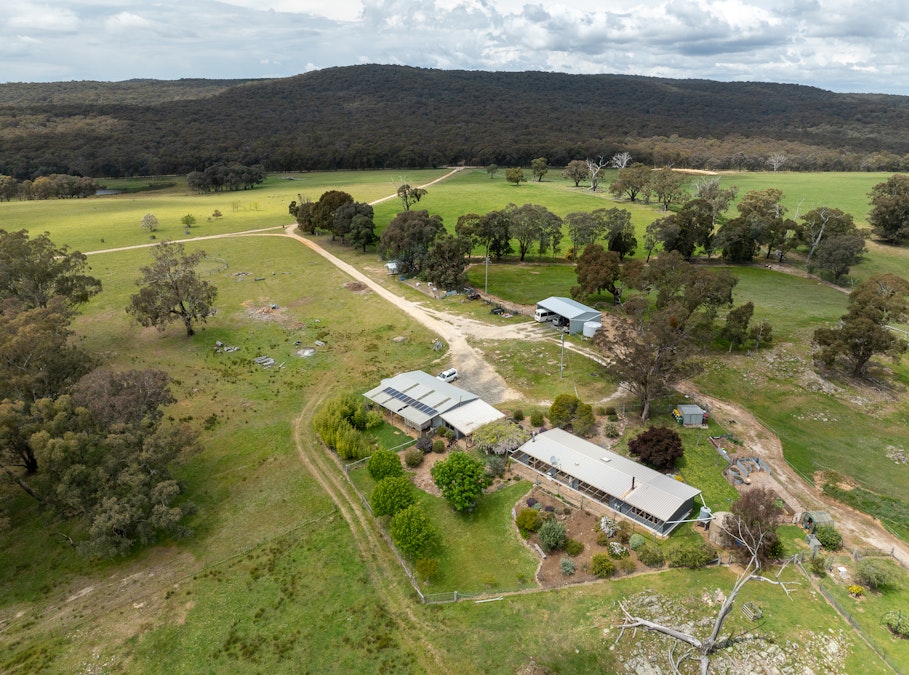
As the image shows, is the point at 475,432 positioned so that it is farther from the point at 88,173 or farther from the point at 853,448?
the point at 88,173

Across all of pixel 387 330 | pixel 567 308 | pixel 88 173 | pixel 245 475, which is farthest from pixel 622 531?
pixel 88 173

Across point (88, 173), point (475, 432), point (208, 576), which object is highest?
point (88, 173)

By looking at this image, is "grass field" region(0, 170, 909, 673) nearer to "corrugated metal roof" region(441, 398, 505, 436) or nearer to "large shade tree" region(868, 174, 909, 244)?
"corrugated metal roof" region(441, 398, 505, 436)

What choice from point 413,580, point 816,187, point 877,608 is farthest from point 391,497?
point 816,187

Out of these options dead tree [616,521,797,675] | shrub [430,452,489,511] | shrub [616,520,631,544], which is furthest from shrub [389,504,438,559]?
shrub [616,520,631,544]

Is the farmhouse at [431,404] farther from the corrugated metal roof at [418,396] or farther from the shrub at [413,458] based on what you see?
→ the shrub at [413,458]

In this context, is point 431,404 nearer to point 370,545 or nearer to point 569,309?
point 370,545
